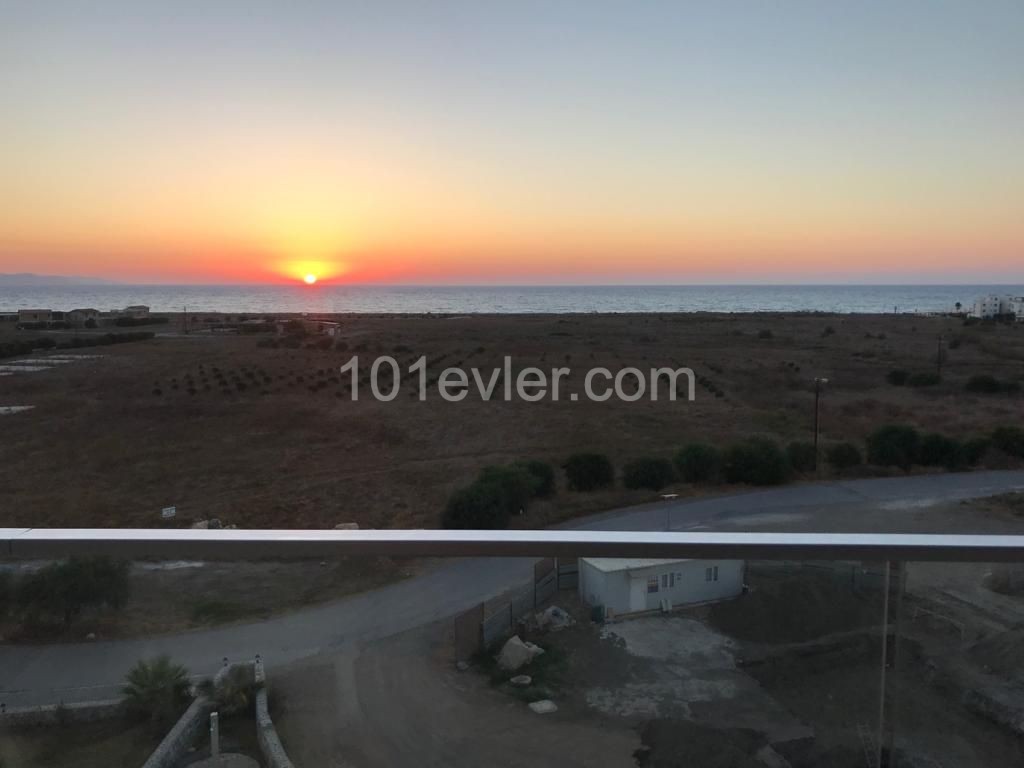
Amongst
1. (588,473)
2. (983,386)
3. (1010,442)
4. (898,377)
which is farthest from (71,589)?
(898,377)

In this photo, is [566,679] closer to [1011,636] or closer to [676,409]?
[1011,636]

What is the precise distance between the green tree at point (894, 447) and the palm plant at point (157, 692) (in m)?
15.3

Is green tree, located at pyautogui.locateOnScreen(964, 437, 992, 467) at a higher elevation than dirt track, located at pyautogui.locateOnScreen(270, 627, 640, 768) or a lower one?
lower

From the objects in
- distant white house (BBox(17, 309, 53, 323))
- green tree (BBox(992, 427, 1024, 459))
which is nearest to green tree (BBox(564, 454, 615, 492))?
green tree (BBox(992, 427, 1024, 459))

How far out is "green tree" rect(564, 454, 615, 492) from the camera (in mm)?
13094

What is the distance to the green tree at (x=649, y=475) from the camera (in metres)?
13.2

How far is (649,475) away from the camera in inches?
520

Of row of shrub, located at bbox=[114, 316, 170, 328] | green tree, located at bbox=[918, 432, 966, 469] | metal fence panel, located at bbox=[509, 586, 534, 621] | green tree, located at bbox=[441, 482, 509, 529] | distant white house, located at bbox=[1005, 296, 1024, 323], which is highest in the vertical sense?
distant white house, located at bbox=[1005, 296, 1024, 323]

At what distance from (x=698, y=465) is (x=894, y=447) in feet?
13.5

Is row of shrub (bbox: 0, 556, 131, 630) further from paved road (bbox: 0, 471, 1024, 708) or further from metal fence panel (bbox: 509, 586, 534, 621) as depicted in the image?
metal fence panel (bbox: 509, 586, 534, 621)

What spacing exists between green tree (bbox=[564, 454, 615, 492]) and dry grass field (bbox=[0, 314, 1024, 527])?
0.45m

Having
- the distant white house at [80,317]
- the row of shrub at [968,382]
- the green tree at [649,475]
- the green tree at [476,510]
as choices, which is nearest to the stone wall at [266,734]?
the green tree at [476,510]

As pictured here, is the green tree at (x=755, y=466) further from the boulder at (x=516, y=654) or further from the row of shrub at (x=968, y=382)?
the row of shrub at (x=968, y=382)

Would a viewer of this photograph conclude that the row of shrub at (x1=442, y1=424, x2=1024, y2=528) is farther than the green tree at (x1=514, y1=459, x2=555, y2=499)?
No
